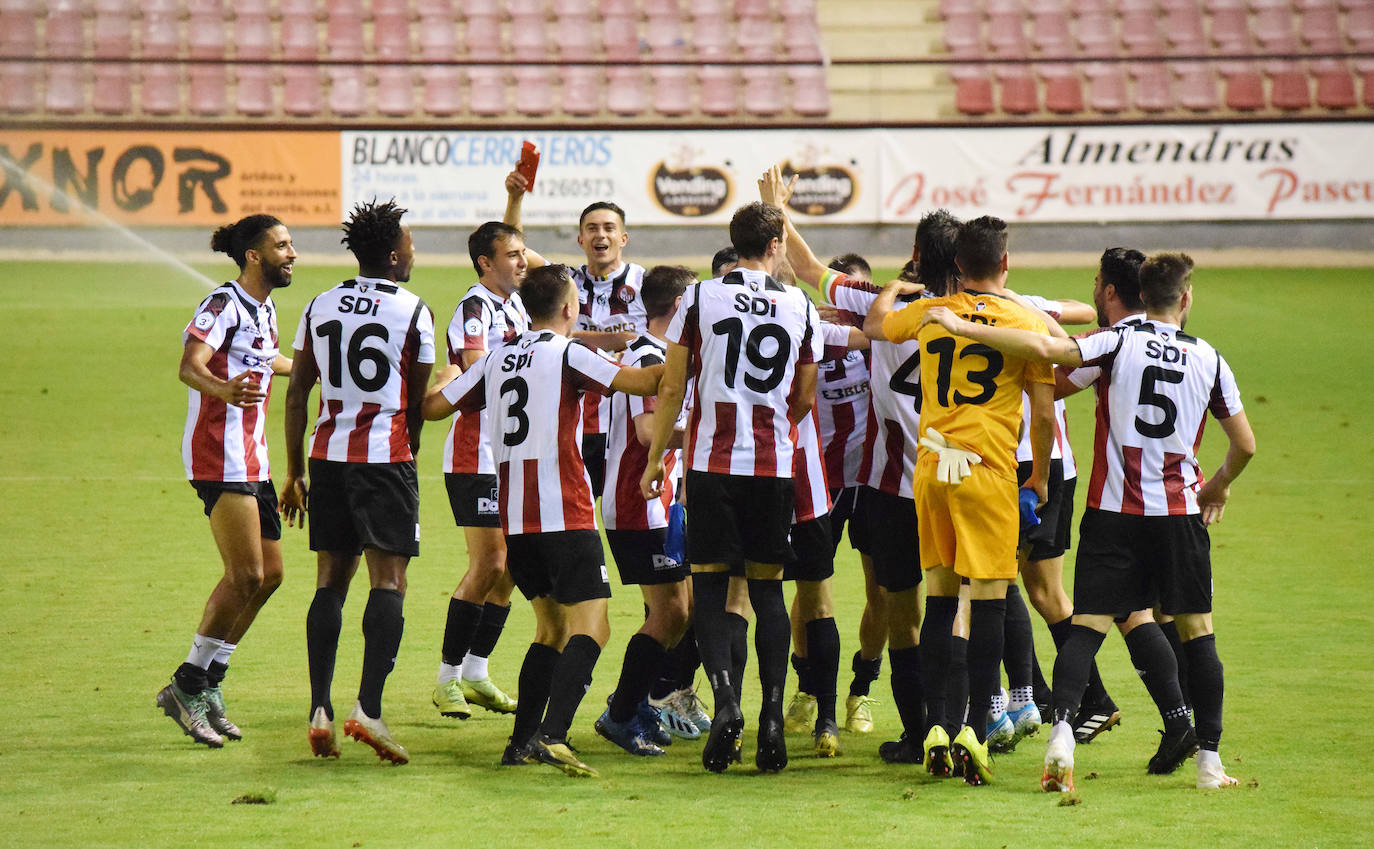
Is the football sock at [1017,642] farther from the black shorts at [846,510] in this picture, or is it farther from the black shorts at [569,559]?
the black shorts at [569,559]

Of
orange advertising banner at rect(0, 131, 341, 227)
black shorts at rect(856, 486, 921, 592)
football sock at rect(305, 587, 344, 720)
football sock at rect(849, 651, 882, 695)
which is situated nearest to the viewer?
football sock at rect(305, 587, 344, 720)

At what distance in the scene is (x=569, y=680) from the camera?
554 centimetres

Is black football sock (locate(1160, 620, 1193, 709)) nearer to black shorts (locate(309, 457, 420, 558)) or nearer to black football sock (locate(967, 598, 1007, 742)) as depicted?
black football sock (locate(967, 598, 1007, 742))

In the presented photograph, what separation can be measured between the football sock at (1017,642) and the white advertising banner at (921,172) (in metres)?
16.0

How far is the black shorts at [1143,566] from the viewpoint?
5402mm

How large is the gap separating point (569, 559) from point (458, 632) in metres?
1.20

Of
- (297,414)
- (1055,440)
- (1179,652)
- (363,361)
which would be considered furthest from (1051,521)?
(297,414)

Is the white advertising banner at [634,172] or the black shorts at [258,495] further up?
the white advertising banner at [634,172]

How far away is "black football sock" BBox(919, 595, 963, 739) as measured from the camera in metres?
5.55

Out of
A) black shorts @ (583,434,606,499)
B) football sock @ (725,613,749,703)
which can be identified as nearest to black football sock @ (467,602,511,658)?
black shorts @ (583,434,606,499)

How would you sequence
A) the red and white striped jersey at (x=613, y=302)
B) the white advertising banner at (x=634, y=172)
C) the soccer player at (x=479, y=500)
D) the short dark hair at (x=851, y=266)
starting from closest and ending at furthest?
1. the soccer player at (x=479, y=500)
2. the short dark hair at (x=851, y=266)
3. the red and white striped jersey at (x=613, y=302)
4. the white advertising banner at (x=634, y=172)

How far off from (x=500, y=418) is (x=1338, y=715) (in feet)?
12.1

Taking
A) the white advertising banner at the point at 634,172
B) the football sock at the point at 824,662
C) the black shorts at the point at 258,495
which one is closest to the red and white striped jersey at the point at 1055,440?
the football sock at the point at 824,662

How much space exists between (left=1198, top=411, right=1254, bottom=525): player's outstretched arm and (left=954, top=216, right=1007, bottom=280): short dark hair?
3.25 ft
